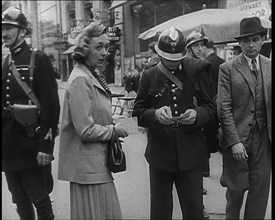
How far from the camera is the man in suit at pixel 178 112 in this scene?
124 inches

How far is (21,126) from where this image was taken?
3.00 metres

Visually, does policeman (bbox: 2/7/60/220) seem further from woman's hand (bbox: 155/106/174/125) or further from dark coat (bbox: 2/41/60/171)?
woman's hand (bbox: 155/106/174/125)

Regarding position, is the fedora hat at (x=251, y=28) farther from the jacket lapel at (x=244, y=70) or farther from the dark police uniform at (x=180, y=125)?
the dark police uniform at (x=180, y=125)

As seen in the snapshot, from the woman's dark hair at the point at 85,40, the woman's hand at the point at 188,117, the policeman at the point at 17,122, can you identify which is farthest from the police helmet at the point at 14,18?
the woman's hand at the point at 188,117

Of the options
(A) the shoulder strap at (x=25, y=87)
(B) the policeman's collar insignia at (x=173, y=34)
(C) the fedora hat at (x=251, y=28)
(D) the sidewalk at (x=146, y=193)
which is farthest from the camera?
(D) the sidewalk at (x=146, y=193)

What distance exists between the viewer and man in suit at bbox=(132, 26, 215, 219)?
3.15 m

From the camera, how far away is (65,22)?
32562 mm

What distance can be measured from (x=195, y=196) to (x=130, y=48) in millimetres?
20219

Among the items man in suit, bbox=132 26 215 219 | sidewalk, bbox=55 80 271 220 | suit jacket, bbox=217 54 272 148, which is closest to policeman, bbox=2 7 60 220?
sidewalk, bbox=55 80 271 220

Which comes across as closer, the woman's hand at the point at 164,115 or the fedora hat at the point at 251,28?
the woman's hand at the point at 164,115

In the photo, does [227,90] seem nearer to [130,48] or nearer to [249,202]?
[249,202]

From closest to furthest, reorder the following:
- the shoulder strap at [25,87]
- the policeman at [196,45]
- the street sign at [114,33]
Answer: the shoulder strap at [25,87] → the policeman at [196,45] → the street sign at [114,33]

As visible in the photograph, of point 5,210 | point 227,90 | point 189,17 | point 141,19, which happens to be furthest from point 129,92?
point 141,19

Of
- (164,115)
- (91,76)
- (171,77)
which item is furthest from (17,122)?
(171,77)
